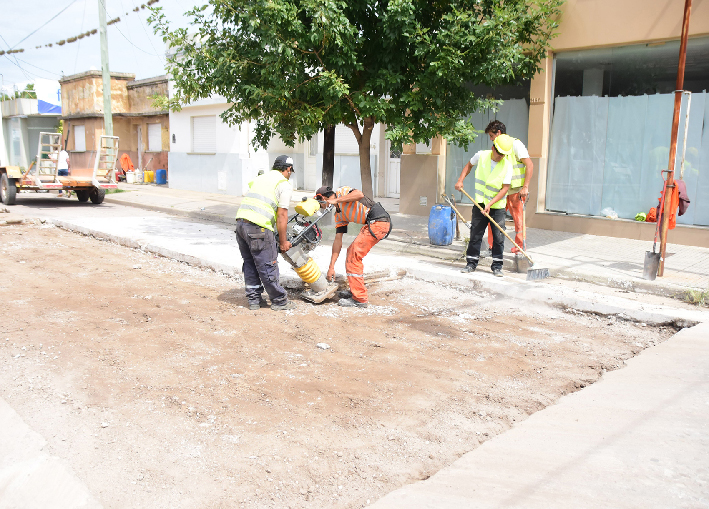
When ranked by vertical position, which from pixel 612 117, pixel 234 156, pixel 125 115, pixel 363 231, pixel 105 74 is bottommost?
pixel 363 231

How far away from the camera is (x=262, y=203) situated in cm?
617

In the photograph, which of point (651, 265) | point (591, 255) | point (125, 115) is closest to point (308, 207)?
point (651, 265)

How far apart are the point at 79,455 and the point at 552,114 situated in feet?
33.6

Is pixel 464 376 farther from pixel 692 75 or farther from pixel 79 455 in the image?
pixel 692 75

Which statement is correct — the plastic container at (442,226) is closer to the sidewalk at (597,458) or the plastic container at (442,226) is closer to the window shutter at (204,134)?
the sidewalk at (597,458)

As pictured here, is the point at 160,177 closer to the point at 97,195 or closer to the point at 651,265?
the point at 97,195

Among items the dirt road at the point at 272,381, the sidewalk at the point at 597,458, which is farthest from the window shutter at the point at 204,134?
the sidewalk at the point at 597,458

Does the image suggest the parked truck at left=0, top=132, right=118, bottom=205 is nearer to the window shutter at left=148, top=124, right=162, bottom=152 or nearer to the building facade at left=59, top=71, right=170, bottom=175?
the building facade at left=59, top=71, right=170, bottom=175

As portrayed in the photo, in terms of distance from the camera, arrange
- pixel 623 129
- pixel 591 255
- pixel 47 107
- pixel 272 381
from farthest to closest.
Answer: pixel 47 107 → pixel 623 129 → pixel 591 255 → pixel 272 381

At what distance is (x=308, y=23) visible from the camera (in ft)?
30.1

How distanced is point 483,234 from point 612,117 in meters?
4.45

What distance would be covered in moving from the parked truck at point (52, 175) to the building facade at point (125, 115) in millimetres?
8513

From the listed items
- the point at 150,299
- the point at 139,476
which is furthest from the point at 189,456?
the point at 150,299

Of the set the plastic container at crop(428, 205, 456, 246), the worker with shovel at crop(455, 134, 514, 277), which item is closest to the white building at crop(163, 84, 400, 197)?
the plastic container at crop(428, 205, 456, 246)
